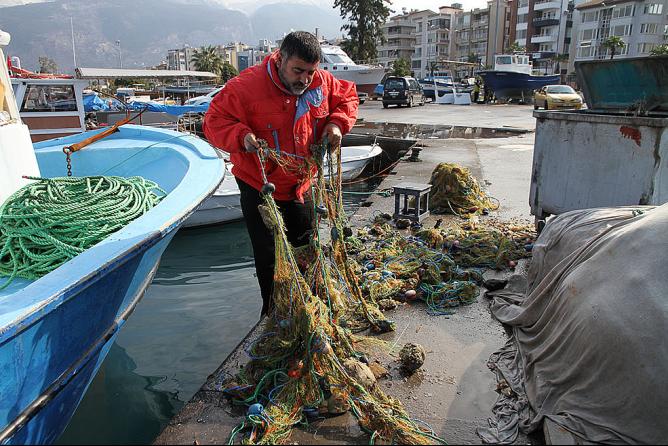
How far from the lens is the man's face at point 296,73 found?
9.73 feet

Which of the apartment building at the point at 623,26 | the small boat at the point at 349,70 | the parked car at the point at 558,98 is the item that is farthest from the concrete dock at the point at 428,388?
the apartment building at the point at 623,26

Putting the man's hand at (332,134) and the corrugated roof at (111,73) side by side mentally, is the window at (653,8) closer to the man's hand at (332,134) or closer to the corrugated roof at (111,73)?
the corrugated roof at (111,73)

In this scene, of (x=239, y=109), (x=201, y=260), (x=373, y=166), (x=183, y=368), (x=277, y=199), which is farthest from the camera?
(x=373, y=166)

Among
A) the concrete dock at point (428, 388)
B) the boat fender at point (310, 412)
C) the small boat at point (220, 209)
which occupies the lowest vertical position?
the small boat at point (220, 209)

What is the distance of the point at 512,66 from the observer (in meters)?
33.7

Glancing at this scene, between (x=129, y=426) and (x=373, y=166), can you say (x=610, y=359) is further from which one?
(x=373, y=166)

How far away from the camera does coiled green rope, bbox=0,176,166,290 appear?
3449 mm

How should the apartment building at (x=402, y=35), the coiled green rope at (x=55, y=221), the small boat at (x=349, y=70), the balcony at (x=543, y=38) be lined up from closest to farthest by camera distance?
1. the coiled green rope at (x=55, y=221)
2. the small boat at (x=349, y=70)
3. the balcony at (x=543, y=38)
4. the apartment building at (x=402, y=35)

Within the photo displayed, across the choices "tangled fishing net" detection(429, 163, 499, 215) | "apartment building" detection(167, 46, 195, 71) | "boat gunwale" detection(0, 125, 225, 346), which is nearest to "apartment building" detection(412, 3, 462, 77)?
"apartment building" detection(167, 46, 195, 71)

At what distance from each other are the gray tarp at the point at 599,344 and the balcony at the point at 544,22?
253ft

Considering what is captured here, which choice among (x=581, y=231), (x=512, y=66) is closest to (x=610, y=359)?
(x=581, y=231)

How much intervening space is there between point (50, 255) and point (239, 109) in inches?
67.9

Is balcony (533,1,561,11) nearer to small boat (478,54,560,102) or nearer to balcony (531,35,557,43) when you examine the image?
balcony (531,35,557,43)

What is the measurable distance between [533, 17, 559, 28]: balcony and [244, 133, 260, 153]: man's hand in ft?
256
